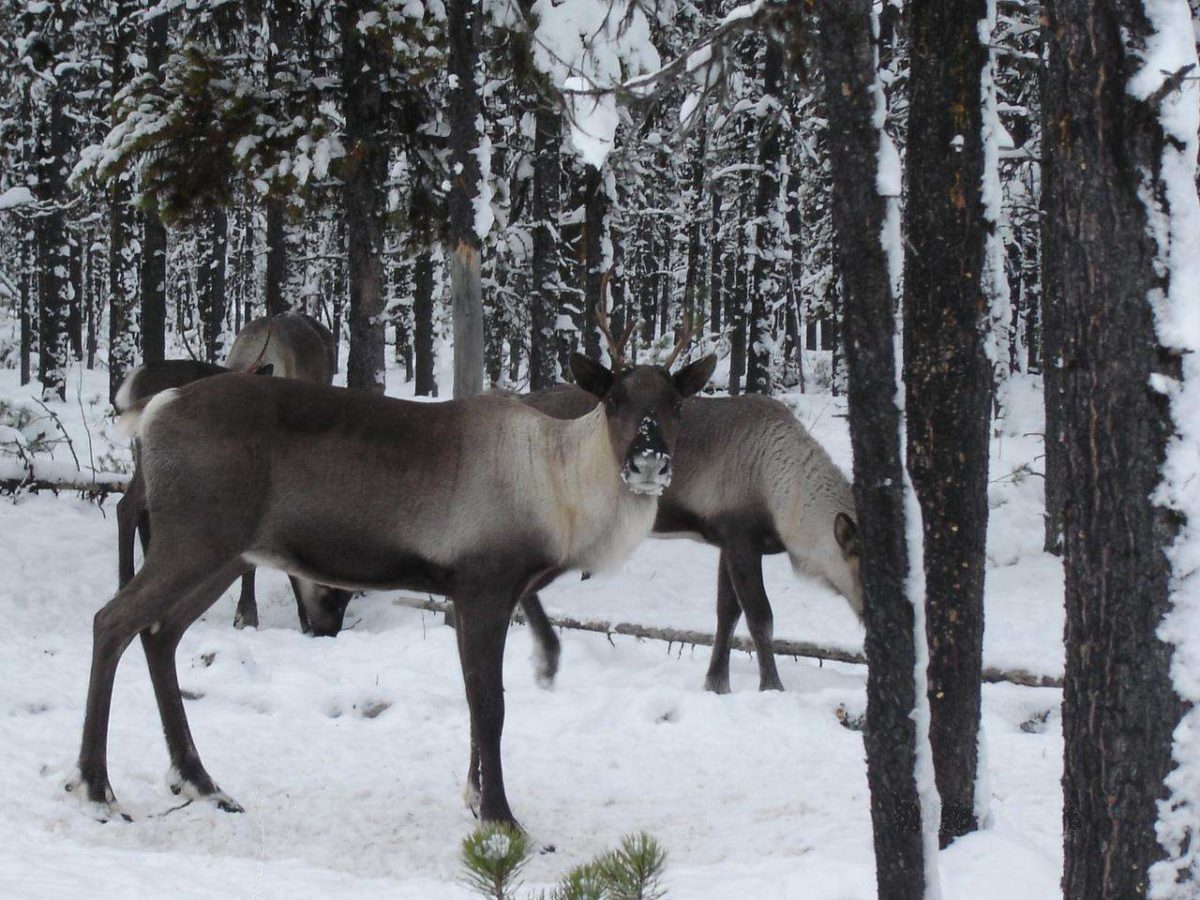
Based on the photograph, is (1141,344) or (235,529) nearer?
(1141,344)

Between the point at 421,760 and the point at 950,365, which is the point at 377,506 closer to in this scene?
the point at 421,760

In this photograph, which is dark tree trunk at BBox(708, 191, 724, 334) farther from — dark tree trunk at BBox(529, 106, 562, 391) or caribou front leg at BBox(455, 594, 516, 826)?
caribou front leg at BBox(455, 594, 516, 826)

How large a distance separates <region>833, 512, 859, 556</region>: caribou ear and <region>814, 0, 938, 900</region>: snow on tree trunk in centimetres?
407

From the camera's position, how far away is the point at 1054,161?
2826mm

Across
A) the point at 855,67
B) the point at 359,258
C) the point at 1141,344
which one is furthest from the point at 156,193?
the point at 1141,344

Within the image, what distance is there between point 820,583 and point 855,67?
17.1 ft

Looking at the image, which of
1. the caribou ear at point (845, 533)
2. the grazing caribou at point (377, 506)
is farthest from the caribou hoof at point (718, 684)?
the grazing caribou at point (377, 506)

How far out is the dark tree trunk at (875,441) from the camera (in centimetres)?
281

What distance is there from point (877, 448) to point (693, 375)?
2.71m

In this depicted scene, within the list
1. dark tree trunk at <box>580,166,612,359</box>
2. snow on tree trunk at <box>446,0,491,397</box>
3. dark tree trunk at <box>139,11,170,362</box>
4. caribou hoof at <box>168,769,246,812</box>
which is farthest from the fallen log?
dark tree trunk at <box>139,11,170,362</box>

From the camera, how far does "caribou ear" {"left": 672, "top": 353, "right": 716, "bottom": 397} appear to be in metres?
5.49

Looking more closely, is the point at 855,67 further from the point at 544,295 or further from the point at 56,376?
the point at 56,376

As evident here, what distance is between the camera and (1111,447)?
268 cm

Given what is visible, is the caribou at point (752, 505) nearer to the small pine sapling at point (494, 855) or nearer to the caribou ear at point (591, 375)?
the caribou ear at point (591, 375)
